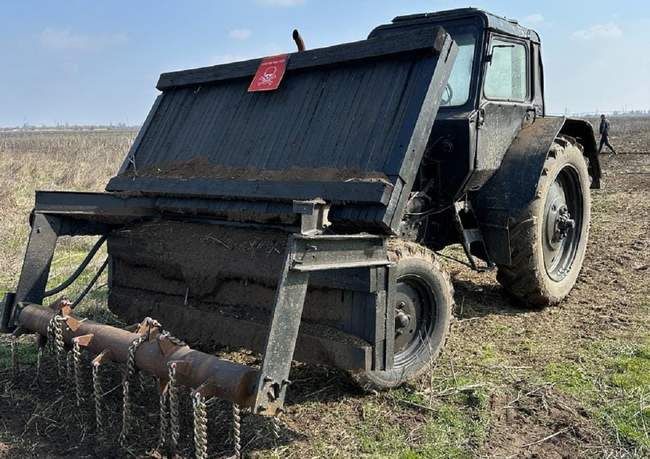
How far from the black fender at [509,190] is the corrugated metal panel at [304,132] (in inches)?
63.6

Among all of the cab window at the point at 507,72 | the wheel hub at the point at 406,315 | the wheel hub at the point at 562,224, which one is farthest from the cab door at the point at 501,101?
the wheel hub at the point at 406,315

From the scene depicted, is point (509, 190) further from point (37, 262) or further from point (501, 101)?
point (37, 262)

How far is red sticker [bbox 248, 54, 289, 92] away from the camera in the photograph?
15.3ft

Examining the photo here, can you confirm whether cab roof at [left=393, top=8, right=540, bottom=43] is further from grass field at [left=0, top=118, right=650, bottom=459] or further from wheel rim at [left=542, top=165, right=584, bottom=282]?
grass field at [left=0, top=118, right=650, bottom=459]

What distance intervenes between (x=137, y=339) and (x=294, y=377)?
50.5 inches

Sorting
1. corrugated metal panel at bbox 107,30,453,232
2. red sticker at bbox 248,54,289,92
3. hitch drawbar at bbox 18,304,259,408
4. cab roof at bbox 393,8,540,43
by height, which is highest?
cab roof at bbox 393,8,540,43

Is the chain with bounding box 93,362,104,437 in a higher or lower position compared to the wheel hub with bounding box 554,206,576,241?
lower

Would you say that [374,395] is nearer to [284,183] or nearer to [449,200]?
[284,183]

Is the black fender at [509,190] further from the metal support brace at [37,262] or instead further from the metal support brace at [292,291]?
the metal support brace at [37,262]

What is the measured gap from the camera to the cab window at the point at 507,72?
5.30m

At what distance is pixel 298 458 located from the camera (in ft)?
10.9

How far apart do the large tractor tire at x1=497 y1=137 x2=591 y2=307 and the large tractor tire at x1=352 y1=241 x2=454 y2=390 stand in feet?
4.23

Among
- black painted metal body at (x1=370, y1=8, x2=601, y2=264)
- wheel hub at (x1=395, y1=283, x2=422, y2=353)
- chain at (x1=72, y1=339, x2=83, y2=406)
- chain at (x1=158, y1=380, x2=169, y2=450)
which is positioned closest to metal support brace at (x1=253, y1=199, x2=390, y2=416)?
chain at (x1=158, y1=380, x2=169, y2=450)

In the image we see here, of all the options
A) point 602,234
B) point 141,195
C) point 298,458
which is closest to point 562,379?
point 298,458
